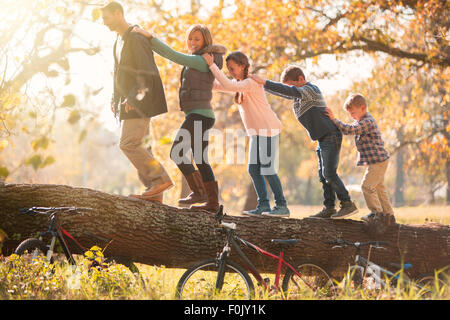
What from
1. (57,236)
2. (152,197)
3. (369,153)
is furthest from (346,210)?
(57,236)

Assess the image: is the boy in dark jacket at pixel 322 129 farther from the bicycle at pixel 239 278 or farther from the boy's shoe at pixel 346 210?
the bicycle at pixel 239 278

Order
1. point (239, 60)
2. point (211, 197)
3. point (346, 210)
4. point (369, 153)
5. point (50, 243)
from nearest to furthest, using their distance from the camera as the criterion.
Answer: point (50, 243), point (211, 197), point (239, 60), point (346, 210), point (369, 153)

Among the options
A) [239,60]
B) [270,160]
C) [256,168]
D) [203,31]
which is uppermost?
[203,31]

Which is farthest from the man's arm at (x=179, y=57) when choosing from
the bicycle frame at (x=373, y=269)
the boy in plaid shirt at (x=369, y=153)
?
the bicycle frame at (x=373, y=269)

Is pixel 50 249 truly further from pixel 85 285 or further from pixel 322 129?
pixel 322 129

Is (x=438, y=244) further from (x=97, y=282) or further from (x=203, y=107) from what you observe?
(x=97, y=282)

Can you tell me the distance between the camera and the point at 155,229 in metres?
5.49

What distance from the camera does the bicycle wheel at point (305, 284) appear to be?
5.01 metres

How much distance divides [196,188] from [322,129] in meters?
1.67

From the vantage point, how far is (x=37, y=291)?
4980 millimetres

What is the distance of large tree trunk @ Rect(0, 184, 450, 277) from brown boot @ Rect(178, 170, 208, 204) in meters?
0.15

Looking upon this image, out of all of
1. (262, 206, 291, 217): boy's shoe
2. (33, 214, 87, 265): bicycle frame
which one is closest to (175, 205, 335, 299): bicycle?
(262, 206, 291, 217): boy's shoe

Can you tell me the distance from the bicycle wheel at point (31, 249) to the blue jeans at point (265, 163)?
2484mm
